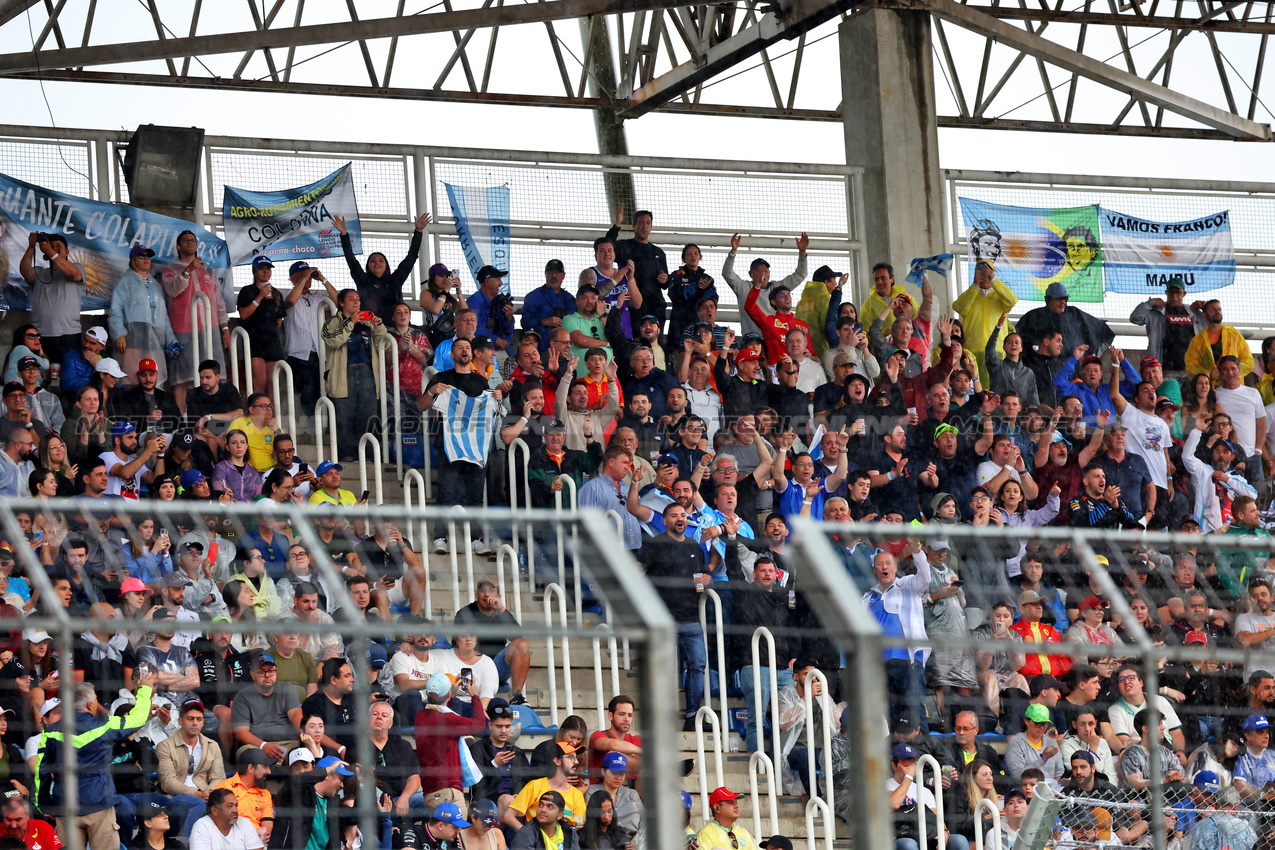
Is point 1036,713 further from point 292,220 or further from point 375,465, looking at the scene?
point 292,220

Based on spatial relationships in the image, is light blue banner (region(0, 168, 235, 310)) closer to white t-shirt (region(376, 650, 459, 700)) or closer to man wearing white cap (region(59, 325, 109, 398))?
man wearing white cap (region(59, 325, 109, 398))

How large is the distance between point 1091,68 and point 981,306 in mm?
6373

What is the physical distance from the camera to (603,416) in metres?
12.9

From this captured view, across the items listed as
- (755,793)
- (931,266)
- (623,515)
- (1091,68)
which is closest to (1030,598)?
(755,793)

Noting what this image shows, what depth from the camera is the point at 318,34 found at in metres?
17.9

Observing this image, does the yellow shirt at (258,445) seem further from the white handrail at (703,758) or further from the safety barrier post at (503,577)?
the white handrail at (703,758)

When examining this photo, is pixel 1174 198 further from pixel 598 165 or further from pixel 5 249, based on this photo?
pixel 5 249

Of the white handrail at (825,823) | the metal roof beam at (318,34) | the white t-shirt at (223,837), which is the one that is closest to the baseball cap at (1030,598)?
the white handrail at (825,823)

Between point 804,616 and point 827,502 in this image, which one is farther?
point 827,502

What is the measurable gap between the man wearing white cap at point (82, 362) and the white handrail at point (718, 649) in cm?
467

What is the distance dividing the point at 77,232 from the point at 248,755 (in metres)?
7.03

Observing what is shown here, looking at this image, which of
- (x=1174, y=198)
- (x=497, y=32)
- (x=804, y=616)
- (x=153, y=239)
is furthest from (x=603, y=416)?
(x=497, y=32)

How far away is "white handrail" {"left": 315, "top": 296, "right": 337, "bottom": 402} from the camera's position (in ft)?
42.2

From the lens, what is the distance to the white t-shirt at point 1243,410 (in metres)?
15.5
